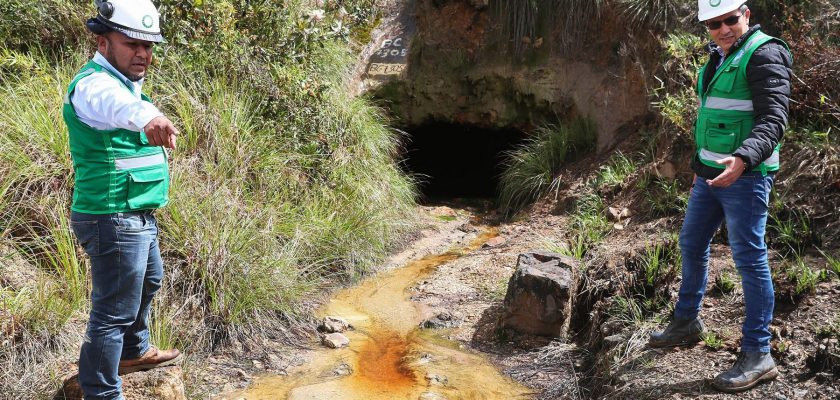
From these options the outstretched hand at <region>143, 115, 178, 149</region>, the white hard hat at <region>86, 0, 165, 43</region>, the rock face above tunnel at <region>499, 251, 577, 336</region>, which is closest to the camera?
the outstretched hand at <region>143, 115, 178, 149</region>

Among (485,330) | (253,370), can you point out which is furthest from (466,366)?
(253,370)

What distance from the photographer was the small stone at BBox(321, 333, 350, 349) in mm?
4340

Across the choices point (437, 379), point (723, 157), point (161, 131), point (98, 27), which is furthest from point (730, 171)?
point (98, 27)

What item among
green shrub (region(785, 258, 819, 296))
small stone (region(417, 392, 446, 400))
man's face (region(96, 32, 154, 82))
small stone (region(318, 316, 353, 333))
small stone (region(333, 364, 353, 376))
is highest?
man's face (region(96, 32, 154, 82))

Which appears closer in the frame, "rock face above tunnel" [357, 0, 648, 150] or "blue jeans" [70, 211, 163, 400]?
"blue jeans" [70, 211, 163, 400]

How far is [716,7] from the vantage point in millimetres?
2965

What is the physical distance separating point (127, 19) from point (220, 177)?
7.37ft

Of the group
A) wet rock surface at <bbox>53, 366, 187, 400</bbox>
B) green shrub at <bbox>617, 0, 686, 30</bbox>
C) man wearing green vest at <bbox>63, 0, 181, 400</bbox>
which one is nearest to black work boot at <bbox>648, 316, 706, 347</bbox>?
wet rock surface at <bbox>53, 366, 187, 400</bbox>

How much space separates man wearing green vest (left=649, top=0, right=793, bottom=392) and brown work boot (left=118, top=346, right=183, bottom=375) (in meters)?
2.33

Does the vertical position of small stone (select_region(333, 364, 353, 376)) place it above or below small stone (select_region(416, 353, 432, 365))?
above

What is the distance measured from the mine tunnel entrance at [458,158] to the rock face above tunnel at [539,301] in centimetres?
396

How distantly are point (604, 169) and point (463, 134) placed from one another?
9.27 ft

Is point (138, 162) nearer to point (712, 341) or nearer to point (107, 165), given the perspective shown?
point (107, 165)

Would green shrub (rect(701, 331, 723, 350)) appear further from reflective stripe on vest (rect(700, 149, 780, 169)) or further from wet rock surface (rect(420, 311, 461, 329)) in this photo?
wet rock surface (rect(420, 311, 461, 329))
